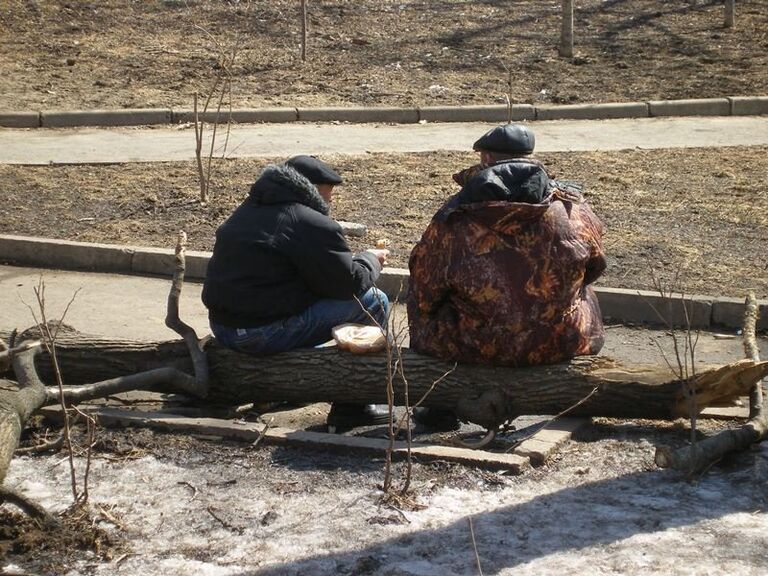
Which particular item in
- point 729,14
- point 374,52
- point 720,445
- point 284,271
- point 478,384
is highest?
point 729,14

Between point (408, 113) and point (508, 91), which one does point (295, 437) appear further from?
point (508, 91)

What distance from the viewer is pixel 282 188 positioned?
19.3 feet

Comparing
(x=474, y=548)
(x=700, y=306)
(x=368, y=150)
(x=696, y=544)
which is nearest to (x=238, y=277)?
(x=474, y=548)

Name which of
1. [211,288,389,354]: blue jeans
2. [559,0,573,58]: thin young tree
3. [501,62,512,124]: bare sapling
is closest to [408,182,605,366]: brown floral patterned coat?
[211,288,389,354]: blue jeans

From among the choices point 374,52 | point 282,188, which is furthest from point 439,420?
point 374,52

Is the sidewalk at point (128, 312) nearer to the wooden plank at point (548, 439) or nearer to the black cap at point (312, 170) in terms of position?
the black cap at point (312, 170)

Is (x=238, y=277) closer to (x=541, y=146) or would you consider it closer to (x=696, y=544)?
(x=696, y=544)

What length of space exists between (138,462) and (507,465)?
4.81ft

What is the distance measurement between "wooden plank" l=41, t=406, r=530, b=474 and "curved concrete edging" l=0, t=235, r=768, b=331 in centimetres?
190

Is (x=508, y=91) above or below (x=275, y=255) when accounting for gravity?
above

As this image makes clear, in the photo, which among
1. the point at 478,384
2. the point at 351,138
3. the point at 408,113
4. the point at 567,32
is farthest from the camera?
the point at 567,32

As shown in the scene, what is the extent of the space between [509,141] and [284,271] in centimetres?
113

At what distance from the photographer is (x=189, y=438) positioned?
5660 mm

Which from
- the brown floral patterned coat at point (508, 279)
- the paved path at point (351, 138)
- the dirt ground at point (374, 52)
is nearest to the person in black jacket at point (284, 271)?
the brown floral patterned coat at point (508, 279)
